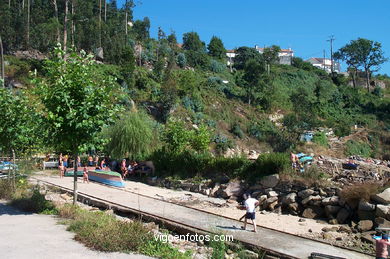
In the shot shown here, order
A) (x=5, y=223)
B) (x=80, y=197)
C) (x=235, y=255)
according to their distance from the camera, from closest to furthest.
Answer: (x=235, y=255)
(x=5, y=223)
(x=80, y=197)

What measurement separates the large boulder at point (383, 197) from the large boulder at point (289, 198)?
338cm

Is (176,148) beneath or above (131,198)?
above

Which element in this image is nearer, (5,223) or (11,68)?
(5,223)

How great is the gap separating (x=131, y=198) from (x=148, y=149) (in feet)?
32.1

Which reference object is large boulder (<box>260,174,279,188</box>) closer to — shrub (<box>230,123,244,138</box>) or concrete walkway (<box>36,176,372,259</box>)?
concrete walkway (<box>36,176,372,259</box>)

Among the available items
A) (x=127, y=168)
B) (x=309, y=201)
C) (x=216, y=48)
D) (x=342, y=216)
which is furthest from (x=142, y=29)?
(x=342, y=216)

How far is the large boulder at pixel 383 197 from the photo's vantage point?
45.9 feet

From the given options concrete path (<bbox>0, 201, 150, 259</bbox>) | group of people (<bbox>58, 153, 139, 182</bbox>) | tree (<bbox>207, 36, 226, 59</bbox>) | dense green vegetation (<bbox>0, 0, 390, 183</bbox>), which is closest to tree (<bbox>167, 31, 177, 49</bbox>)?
dense green vegetation (<bbox>0, 0, 390, 183</bbox>)

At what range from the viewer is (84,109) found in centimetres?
1142

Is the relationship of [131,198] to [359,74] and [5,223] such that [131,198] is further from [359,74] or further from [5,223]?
[359,74]

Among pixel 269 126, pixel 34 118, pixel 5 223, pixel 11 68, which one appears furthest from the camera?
pixel 269 126

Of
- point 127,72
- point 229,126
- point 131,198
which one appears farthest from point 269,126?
point 131,198

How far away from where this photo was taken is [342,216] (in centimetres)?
1505

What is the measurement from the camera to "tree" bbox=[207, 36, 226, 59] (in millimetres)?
76375
